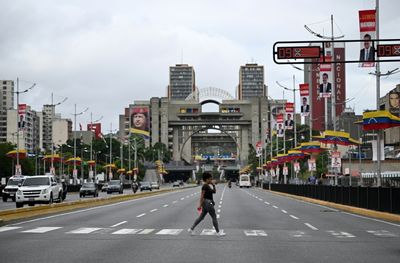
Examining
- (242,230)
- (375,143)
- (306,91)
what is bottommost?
(242,230)

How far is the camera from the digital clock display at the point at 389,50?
2608 cm

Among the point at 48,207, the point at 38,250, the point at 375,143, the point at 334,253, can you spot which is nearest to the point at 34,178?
the point at 48,207

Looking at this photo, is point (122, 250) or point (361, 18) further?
point (361, 18)

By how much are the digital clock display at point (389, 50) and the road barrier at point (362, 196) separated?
5498mm

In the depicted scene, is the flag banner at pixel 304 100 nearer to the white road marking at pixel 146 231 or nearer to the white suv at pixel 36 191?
the white suv at pixel 36 191

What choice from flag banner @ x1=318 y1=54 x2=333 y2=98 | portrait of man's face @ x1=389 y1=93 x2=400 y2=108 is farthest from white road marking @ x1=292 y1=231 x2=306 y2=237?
portrait of man's face @ x1=389 y1=93 x2=400 y2=108

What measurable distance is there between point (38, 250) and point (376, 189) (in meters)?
19.1

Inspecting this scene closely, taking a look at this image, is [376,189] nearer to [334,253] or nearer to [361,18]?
[361,18]

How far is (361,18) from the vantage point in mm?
31031

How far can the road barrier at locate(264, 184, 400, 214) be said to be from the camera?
26.8 meters

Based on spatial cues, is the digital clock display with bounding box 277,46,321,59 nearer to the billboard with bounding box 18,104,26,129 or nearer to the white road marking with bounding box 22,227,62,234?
the white road marking with bounding box 22,227,62,234

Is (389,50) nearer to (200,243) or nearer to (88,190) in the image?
(200,243)

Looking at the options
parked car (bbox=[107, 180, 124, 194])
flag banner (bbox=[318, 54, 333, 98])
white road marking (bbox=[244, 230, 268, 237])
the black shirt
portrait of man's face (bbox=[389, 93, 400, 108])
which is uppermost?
portrait of man's face (bbox=[389, 93, 400, 108])

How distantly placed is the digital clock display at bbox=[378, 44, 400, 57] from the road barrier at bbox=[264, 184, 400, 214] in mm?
5498
